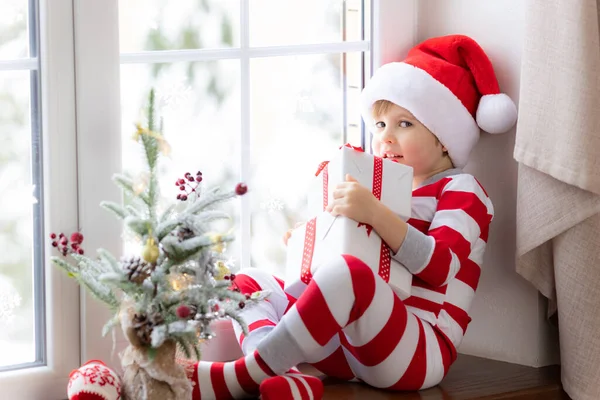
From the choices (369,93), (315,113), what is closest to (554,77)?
(369,93)

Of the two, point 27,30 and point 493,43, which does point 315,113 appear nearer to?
point 493,43

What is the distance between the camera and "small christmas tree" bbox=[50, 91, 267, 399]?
51.8 inches

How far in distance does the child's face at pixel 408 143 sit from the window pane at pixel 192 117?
1.06 feet

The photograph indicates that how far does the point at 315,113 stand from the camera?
1.90m

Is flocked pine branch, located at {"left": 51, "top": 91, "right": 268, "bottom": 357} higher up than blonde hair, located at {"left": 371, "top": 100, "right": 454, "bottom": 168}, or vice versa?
blonde hair, located at {"left": 371, "top": 100, "right": 454, "bottom": 168}

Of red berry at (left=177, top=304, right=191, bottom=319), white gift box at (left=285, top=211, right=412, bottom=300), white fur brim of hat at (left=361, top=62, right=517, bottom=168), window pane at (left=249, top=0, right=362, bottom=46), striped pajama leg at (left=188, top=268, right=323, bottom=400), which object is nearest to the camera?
red berry at (left=177, top=304, right=191, bottom=319)

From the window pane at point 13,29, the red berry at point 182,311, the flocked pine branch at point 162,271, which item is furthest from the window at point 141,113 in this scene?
the red berry at point 182,311

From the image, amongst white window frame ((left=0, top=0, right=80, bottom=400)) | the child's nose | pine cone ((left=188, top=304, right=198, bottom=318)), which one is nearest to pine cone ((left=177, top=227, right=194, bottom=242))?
pine cone ((left=188, top=304, right=198, bottom=318))

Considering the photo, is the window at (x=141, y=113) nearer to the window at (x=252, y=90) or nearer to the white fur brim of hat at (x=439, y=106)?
the window at (x=252, y=90)

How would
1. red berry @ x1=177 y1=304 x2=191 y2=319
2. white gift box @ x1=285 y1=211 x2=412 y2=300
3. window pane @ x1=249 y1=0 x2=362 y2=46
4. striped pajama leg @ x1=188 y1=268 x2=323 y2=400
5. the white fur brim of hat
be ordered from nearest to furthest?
red berry @ x1=177 y1=304 x2=191 y2=319
striped pajama leg @ x1=188 y1=268 x2=323 y2=400
white gift box @ x1=285 y1=211 x2=412 y2=300
the white fur brim of hat
window pane @ x1=249 y1=0 x2=362 y2=46

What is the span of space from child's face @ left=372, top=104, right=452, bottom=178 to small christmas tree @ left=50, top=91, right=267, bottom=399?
1.61 ft

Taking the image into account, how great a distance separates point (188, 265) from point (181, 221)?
9 cm

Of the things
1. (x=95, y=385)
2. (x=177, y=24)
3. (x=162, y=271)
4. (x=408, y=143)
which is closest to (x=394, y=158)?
(x=408, y=143)

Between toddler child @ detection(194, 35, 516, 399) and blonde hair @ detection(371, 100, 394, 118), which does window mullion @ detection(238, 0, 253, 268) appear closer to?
toddler child @ detection(194, 35, 516, 399)
